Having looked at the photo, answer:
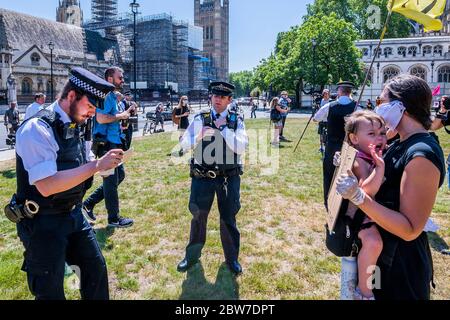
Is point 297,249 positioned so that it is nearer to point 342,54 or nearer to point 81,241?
point 81,241

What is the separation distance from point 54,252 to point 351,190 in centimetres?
216

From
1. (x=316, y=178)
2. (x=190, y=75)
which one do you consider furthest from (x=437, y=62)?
(x=316, y=178)

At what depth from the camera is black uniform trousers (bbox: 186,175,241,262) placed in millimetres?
4453

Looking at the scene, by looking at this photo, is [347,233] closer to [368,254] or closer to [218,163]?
[368,254]

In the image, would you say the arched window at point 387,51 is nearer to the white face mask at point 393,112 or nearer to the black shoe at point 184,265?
the black shoe at point 184,265

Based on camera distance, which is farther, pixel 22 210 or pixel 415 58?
pixel 415 58

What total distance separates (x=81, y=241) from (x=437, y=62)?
79.5 metres

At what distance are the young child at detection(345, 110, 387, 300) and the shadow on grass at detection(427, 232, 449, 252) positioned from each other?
3.81m

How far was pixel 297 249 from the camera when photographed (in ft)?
17.6

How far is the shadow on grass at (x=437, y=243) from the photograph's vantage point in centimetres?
539

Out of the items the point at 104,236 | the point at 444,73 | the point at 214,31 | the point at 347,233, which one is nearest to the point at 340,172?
the point at 347,233

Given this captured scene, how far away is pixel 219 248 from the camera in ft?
17.5

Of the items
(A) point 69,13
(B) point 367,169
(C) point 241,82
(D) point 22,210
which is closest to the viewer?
(B) point 367,169

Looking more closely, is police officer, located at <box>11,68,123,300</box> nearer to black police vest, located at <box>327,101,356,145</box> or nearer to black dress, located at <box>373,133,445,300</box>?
black dress, located at <box>373,133,445,300</box>
